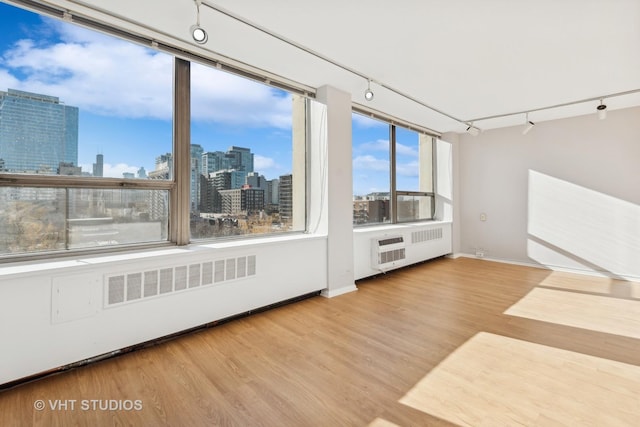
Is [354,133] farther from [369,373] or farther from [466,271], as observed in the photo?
[369,373]

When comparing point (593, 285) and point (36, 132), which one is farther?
point (593, 285)

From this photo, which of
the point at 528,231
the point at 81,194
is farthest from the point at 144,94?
the point at 528,231

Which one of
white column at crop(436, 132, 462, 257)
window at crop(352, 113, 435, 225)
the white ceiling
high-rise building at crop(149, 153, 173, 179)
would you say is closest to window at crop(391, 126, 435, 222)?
window at crop(352, 113, 435, 225)

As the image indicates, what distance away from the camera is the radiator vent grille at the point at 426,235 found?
17.3 feet

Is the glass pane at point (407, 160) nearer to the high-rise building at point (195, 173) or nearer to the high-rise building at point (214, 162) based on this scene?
the high-rise building at point (214, 162)

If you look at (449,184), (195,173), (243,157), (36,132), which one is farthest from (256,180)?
(449,184)

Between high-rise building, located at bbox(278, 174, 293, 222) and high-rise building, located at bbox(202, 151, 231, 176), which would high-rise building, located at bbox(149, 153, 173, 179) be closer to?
high-rise building, located at bbox(202, 151, 231, 176)

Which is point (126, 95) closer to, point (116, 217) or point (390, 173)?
point (116, 217)

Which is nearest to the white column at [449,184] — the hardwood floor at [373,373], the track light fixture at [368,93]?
the hardwood floor at [373,373]

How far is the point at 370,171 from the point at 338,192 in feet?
4.37

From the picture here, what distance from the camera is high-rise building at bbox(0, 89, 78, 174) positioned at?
2.08 meters

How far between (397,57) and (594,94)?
3030 millimetres

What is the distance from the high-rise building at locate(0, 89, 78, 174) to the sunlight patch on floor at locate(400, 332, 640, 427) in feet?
10.0

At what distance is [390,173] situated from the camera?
5.26 m
